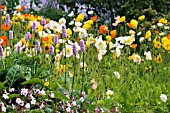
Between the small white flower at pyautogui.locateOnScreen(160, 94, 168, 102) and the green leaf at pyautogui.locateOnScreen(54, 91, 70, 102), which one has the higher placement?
the green leaf at pyautogui.locateOnScreen(54, 91, 70, 102)

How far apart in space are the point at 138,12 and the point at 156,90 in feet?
8.60

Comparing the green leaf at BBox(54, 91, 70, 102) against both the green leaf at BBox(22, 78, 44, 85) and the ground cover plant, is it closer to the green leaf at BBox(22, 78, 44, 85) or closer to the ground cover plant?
the ground cover plant

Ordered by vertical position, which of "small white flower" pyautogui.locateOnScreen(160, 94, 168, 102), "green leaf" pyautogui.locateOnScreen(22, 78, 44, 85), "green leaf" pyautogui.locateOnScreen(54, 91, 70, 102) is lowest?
"small white flower" pyautogui.locateOnScreen(160, 94, 168, 102)

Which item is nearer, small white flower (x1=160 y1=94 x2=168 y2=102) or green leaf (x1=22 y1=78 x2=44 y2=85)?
green leaf (x1=22 y1=78 x2=44 y2=85)

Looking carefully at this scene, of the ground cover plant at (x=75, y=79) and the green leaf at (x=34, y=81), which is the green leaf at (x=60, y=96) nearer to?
the ground cover plant at (x=75, y=79)

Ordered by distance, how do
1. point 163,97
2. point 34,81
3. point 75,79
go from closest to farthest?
point 34,81 → point 163,97 → point 75,79

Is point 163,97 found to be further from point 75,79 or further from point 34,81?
point 34,81

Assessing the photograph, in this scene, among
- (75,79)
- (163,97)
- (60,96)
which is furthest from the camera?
(75,79)

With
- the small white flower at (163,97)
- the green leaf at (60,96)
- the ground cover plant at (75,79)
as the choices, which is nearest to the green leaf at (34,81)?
the ground cover plant at (75,79)

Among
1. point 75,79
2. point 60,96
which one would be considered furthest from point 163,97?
point 60,96

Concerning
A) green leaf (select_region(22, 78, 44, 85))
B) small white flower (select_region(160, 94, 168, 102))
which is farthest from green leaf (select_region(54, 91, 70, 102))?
small white flower (select_region(160, 94, 168, 102))

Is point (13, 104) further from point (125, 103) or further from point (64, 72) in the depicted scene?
point (125, 103)

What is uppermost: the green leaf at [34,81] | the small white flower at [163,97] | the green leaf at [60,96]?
the green leaf at [34,81]

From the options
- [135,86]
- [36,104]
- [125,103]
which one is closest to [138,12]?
[135,86]
